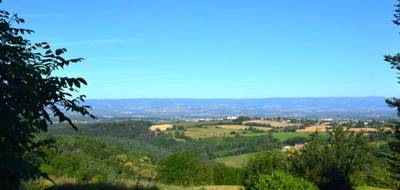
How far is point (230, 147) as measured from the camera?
283 feet

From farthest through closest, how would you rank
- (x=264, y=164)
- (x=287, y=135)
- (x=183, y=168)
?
(x=287, y=135) < (x=183, y=168) < (x=264, y=164)

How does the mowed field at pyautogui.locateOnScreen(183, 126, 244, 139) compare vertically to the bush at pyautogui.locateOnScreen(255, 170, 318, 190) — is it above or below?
below

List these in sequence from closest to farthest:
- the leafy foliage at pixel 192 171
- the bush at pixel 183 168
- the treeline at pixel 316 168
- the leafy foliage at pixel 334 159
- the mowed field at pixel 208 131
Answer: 1. the treeline at pixel 316 168
2. the leafy foliage at pixel 334 159
3. the bush at pixel 183 168
4. the leafy foliage at pixel 192 171
5. the mowed field at pixel 208 131

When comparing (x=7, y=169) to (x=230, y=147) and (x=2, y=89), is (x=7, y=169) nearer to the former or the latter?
(x=2, y=89)

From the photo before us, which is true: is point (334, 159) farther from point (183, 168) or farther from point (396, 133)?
point (183, 168)

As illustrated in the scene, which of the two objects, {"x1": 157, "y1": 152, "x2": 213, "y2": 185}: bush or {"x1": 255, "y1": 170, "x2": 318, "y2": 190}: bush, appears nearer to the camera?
{"x1": 255, "y1": 170, "x2": 318, "y2": 190}: bush

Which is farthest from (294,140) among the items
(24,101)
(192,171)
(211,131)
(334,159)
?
(24,101)

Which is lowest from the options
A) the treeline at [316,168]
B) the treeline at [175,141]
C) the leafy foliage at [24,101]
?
the treeline at [175,141]

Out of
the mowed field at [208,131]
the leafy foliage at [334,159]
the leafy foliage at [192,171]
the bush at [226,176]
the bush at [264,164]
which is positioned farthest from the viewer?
the mowed field at [208,131]

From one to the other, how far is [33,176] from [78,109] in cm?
89

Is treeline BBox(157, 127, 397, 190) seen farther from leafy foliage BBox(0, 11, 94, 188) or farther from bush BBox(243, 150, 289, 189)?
leafy foliage BBox(0, 11, 94, 188)

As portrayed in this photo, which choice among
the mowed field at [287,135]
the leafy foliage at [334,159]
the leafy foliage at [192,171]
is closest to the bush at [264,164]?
the leafy foliage at [334,159]

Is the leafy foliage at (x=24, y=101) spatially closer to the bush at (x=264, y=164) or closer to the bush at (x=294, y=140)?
the bush at (x=264, y=164)

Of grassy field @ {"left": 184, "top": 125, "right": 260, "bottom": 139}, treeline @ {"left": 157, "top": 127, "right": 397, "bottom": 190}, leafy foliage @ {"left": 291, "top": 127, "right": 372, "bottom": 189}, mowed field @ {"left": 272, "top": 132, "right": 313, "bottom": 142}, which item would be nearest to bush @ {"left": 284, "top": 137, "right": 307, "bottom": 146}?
mowed field @ {"left": 272, "top": 132, "right": 313, "bottom": 142}
